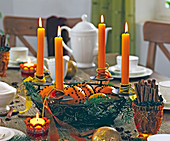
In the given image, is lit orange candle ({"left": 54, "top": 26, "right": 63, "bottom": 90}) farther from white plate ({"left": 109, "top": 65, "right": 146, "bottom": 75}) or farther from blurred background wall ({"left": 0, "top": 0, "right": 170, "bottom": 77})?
blurred background wall ({"left": 0, "top": 0, "right": 170, "bottom": 77})

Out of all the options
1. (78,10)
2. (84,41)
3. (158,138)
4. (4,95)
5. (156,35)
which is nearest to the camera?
(158,138)

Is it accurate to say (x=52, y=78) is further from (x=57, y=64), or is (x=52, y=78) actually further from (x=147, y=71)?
(x=57, y=64)

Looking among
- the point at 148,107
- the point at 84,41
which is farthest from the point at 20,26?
the point at 148,107

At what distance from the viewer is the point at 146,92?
818 mm


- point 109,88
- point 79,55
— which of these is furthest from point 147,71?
point 109,88

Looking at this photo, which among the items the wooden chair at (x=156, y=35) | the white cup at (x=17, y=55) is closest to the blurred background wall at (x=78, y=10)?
the wooden chair at (x=156, y=35)

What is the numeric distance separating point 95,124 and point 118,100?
0.29 ft

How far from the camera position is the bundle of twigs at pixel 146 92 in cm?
81

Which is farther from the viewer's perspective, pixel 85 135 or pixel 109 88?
pixel 109 88

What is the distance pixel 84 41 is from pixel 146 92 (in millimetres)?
912

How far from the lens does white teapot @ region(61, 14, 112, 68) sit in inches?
66.7

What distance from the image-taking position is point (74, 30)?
171 cm

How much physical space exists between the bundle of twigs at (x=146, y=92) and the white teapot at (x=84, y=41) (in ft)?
2.95

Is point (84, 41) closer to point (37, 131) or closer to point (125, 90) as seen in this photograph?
point (125, 90)
